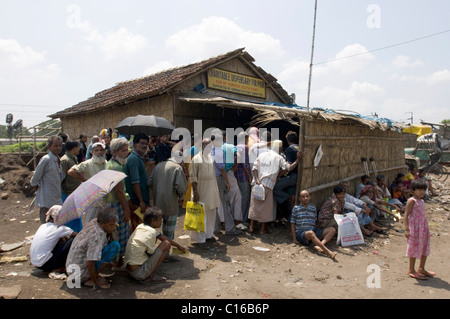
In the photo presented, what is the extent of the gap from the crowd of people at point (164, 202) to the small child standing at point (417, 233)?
0.02 m

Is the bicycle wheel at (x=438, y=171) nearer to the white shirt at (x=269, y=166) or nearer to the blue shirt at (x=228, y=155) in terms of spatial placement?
the white shirt at (x=269, y=166)

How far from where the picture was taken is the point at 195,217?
5.10m

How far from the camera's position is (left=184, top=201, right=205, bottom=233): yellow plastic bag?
5.05m

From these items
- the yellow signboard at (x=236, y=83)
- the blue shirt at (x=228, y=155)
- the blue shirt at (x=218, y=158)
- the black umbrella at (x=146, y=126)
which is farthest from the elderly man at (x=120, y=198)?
the yellow signboard at (x=236, y=83)

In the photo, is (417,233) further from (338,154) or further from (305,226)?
(338,154)

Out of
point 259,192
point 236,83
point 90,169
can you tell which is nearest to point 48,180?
point 90,169

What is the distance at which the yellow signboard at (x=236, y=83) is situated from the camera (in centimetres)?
1020

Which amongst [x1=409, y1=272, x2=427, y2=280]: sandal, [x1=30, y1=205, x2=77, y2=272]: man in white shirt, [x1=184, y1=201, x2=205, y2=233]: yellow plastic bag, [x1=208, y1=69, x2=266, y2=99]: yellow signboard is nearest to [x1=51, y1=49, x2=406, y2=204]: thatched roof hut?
[x1=208, y1=69, x2=266, y2=99]: yellow signboard

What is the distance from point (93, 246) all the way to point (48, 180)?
1.69 meters
